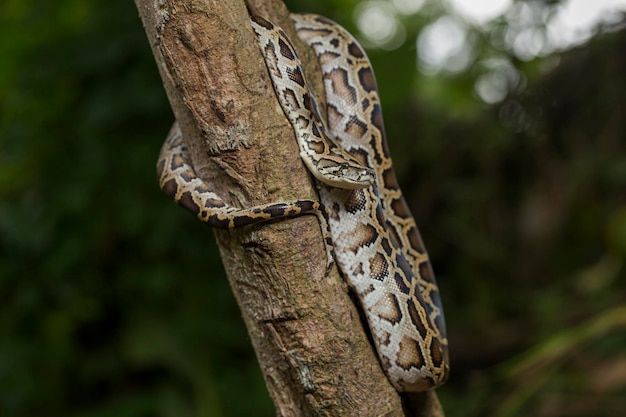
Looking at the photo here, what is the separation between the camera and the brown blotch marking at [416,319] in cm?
254

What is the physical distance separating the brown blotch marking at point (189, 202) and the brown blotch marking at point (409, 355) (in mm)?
1016

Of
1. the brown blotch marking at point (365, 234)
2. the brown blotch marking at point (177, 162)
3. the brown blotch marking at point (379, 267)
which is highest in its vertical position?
the brown blotch marking at point (177, 162)

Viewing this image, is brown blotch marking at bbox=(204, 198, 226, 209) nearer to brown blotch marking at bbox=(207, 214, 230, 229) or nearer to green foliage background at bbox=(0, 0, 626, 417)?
brown blotch marking at bbox=(207, 214, 230, 229)

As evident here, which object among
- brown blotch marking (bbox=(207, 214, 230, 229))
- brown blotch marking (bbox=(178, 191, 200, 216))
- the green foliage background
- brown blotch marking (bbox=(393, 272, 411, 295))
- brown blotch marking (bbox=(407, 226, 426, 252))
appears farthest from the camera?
the green foliage background

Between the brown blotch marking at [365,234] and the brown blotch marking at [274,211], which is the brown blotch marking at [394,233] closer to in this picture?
the brown blotch marking at [365,234]

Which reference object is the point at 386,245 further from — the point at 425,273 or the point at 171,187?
the point at 171,187

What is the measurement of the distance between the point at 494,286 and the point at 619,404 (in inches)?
93.0

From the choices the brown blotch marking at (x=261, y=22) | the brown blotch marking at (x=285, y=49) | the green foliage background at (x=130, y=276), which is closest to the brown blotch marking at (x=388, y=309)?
the brown blotch marking at (x=285, y=49)

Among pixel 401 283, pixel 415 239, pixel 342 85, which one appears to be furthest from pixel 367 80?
pixel 401 283

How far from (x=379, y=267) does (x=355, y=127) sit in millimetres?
677

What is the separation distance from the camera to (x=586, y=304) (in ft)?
19.2

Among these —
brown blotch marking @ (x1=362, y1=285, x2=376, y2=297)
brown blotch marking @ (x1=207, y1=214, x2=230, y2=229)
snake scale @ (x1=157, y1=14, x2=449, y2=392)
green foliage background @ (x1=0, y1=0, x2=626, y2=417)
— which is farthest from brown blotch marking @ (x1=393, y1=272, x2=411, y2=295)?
green foliage background @ (x1=0, y1=0, x2=626, y2=417)

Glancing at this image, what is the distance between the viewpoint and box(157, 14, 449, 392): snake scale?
2166 millimetres

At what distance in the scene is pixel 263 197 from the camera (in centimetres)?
204
